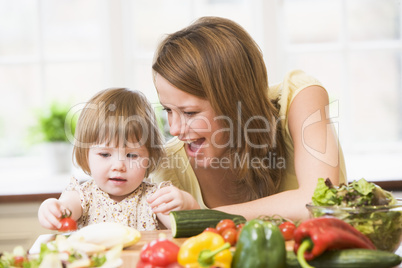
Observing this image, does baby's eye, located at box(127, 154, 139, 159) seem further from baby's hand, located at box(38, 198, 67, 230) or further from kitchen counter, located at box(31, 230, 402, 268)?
kitchen counter, located at box(31, 230, 402, 268)

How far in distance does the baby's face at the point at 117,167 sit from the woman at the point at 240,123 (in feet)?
0.58

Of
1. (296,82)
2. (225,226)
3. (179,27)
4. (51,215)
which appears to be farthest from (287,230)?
(179,27)

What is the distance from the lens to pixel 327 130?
206 cm

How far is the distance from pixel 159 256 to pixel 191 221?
13.5 inches

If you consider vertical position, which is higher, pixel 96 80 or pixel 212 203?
pixel 96 80

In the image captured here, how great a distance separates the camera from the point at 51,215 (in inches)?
69.7

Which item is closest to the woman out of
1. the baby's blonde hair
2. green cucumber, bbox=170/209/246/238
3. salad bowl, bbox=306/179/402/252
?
the baby's blonde hair

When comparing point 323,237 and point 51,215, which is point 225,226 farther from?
point 51,215

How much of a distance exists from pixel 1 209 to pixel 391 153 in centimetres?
269

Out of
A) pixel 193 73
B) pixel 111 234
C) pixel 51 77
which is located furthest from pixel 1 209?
pixel 111 234

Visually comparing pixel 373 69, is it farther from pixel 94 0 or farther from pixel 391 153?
pixel 94 0

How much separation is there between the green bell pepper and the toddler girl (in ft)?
2.90

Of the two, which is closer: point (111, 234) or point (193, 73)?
point (111, 234)

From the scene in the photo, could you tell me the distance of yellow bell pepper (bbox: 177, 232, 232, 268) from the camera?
1125mm
